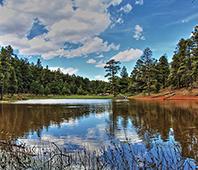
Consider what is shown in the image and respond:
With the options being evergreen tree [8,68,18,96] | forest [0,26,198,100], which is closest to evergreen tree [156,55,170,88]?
forest [0,26,198,100]

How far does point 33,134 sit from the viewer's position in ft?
45.1

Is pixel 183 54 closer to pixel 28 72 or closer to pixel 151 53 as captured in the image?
pixel 151 53

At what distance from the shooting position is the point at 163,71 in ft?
260

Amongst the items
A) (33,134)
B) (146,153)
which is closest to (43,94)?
(33,134)

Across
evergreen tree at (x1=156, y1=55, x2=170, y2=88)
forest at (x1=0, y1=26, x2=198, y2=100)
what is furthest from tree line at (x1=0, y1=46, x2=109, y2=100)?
evergreen tree at (x1=156, y1=55, x2=170, y2=88)

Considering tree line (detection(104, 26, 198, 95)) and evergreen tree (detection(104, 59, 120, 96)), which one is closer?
tree line (detection(104, 26, 198, 95))

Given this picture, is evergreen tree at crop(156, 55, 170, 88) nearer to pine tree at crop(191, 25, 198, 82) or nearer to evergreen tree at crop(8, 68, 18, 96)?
pine tree at crop(191, 25, 198, 82)

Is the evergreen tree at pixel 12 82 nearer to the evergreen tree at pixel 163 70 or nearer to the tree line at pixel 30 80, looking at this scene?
the tree line at pixel 30 80

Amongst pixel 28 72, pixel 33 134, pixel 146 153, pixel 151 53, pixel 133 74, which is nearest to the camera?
pixel 146 153

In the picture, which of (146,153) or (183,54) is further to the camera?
(183,54)

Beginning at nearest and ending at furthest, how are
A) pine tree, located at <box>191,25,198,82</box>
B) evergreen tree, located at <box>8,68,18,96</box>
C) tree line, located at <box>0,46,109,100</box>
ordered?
pine tree, located at <box>191,25,198,82</box>, tree line, located at <box>0,46,109,100</box>, evergreen tree, located at <box>8,68,18,96</box>

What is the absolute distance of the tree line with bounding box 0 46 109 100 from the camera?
2562 inches

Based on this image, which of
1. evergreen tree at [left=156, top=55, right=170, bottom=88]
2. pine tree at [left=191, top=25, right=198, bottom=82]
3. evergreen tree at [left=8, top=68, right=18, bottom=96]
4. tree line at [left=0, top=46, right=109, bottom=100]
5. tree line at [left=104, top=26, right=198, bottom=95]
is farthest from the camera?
evergreen tree at [left=156, top=55, right=170, bottom=88]

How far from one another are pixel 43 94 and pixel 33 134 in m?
79.7
